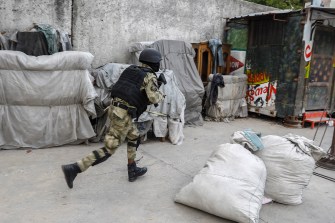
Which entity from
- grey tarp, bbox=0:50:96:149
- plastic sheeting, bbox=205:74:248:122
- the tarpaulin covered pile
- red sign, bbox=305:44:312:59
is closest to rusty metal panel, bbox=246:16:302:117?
red sign, bbox=305:44:312:59

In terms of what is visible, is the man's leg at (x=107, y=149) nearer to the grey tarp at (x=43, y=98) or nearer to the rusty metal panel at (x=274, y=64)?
the grey tarp at (x=43, y=98)

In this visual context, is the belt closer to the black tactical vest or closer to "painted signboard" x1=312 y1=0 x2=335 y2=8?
the black tactical vest

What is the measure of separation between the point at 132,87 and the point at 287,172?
1.92 metres

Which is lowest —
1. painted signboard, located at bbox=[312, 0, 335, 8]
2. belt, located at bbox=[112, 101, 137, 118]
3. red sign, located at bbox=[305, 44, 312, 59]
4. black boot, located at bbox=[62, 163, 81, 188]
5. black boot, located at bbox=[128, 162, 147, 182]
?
black boot, located at bbox=[128, 162, 147, 182]

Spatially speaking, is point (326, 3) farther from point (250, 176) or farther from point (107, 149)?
point (107, 149)

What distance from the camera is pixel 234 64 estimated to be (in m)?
8.59

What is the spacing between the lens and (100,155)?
3.49 metres

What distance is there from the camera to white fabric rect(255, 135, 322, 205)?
336 cm

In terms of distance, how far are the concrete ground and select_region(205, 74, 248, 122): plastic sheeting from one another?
2.50m

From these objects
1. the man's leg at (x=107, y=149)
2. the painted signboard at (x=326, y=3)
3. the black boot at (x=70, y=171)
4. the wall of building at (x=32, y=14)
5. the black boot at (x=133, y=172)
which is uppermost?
the painted signboard at (x=326, y=3)

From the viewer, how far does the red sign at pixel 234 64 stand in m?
8.48

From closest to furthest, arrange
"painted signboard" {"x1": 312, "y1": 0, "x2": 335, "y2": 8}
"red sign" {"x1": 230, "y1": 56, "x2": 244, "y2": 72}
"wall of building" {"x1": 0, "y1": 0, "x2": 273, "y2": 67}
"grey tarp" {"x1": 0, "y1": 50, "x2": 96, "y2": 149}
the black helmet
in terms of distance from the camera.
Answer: the black helmet
"grey tarp" {"x1": 0, "y1": 50, "x2": 96, "y2": 149}
"wall of building" {"x1": 0, "y1": 0, "x2": 273, "y2": 67}
"painted signboard" {"x1": 312, "y1": 0, "x2": 335, "y2": 8}
"red sign" {"x1": 230, "y1": 56, "x2": 244, "y2": 72}

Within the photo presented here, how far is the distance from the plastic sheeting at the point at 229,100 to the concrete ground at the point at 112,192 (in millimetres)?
2500

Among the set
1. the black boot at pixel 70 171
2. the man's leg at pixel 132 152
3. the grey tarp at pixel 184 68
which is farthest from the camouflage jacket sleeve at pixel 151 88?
the grey tarp at pixel 184 68
